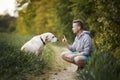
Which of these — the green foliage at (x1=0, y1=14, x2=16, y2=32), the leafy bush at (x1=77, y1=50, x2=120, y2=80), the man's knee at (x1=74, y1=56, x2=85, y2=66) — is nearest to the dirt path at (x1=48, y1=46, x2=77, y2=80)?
the man's knee at (x1=74, y1=56, x2=85, y2=66)

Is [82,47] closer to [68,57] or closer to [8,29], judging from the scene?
[68,57]

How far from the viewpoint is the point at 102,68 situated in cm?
752

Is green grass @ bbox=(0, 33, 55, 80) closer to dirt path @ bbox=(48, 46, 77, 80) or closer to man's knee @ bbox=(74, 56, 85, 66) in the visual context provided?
dirt path @ bbox=(48, 46, 77, 80)

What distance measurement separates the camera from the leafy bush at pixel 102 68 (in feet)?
23.3

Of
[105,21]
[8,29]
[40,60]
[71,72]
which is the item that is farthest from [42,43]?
[8,29]

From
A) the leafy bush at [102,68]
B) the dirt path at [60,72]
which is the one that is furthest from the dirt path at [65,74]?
the leafy bush at [102,68]

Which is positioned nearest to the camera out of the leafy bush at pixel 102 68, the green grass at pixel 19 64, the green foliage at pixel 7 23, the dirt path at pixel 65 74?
the leafy bush at pixel 102 68

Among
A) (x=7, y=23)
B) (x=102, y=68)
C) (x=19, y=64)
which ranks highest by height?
(x=7, y=23)

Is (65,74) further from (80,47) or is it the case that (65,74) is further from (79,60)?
(80,47)

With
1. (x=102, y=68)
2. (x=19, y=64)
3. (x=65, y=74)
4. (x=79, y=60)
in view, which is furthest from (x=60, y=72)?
(x=102, y=68)

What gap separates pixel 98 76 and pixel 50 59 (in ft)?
15.2

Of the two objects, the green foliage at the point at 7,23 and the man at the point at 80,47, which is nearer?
the man at the point at 80,47

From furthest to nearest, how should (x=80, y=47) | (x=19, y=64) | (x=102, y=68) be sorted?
(x=80, y=47), (x=19, y=64), (x=102, y=68)

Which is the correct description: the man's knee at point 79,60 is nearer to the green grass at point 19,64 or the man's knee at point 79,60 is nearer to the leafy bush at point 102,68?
the leafy bush at point 102,68
